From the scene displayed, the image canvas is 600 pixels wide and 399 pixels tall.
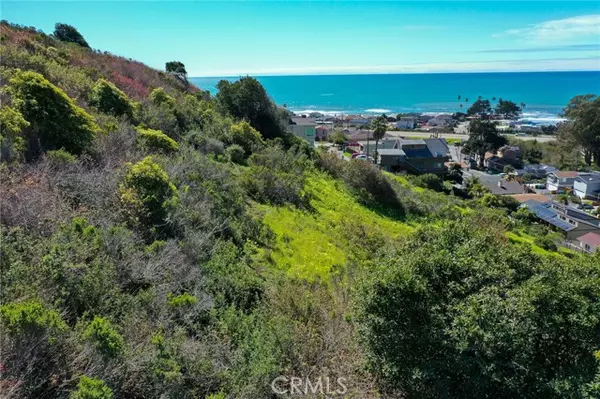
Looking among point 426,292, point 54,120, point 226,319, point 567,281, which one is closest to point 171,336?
point 226,319

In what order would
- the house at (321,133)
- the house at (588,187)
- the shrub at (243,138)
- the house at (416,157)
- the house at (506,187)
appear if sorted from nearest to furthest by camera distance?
the shrub at (243,138) → the house at (506,187) → the house at (416,157) → the house at (588,187) → the house at (321,133)

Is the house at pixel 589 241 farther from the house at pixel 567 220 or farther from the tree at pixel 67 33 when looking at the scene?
the tree at pixel 67 33

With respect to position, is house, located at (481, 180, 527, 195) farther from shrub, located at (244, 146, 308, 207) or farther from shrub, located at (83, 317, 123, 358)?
shrub, located at (83, 317, 123, 358)

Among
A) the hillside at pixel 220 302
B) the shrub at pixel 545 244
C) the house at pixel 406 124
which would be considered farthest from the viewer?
the house at pixel 406 124

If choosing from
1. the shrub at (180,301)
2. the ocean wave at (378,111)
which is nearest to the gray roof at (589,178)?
the shrub at (180,301)

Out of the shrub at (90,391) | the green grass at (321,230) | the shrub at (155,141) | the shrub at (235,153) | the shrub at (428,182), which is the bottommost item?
the shrub at (428,182)

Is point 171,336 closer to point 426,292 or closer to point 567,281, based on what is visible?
point 426,292
